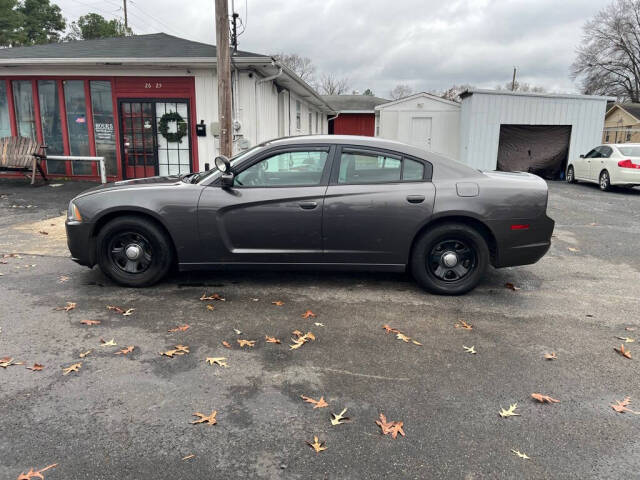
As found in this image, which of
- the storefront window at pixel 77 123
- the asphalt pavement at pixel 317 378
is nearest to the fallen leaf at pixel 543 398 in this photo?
the asphalt pavement at pixel 317 378

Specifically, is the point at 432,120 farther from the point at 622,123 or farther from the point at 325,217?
the point at 622,123

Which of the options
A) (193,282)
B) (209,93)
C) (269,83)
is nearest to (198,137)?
(209,93)

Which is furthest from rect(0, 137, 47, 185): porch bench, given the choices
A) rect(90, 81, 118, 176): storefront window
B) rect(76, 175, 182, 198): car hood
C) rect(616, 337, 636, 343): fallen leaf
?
rect(616, 337, 636, 343): fallen leaf

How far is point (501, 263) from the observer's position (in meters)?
4.73

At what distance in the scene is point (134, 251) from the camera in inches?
187

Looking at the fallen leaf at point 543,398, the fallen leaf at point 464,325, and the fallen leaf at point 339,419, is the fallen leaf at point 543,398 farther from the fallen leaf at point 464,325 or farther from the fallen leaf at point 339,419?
the fallen leaf at point 339,419

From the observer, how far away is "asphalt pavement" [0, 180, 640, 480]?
2.33 meters

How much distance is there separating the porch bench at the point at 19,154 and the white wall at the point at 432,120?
15.1 meters

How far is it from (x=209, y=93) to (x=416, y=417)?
10.8 meters

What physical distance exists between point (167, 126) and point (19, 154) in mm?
3697

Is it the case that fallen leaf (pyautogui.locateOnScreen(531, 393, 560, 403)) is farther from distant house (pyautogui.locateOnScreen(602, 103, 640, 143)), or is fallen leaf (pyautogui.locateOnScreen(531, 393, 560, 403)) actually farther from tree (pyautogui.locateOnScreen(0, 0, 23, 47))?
tree (pyautogui.locateOnScreen(0, 0, 23, 47))

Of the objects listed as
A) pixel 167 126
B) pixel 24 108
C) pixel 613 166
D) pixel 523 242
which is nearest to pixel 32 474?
pixel 523 242

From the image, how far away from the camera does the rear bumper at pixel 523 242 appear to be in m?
4.64

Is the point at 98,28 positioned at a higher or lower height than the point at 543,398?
higher
